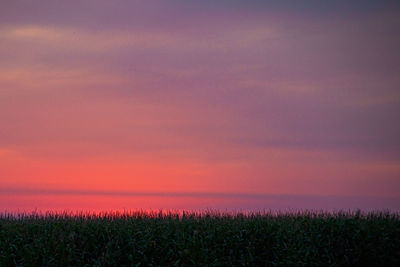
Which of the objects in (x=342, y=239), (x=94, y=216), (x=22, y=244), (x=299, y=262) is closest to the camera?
(x=299, y=262)

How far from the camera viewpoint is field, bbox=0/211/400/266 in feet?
54.2

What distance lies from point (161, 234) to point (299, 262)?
195 inches

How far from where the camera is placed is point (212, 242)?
675 inches

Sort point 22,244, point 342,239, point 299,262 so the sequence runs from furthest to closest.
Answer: point 22,244 < point 342,239 < point 299,262

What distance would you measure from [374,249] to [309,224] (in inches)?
94.5

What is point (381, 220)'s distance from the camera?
736 inches

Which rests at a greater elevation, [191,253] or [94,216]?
[94,216]

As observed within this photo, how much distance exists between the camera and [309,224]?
18.0m

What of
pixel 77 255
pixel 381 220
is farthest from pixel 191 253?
pixel 381 220

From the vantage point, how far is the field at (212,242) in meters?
16.5

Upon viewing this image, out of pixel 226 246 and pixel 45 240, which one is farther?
pixel 45 240

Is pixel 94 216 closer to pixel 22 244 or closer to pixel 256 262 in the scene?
pixel 22 244

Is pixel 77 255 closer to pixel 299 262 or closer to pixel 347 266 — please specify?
pixel 299 262

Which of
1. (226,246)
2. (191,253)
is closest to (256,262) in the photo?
(226,246)
